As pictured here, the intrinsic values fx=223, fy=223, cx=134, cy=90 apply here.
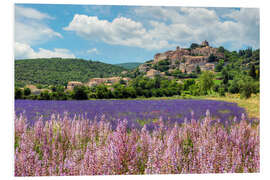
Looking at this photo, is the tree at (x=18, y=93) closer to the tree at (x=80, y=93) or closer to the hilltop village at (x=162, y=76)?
the hilltop village at (x=162, y=76)

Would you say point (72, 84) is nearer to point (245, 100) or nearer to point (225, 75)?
point (225, 75)

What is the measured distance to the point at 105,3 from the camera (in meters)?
4.19

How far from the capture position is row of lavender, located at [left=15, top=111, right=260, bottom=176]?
2.79m

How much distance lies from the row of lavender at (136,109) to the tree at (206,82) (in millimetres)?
314

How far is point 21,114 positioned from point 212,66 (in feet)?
12.8

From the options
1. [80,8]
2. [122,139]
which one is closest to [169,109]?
[122,139]

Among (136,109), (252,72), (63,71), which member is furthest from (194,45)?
(63,71)

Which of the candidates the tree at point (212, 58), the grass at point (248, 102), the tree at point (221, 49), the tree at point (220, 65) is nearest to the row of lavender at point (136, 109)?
the grass at point (248, 102)

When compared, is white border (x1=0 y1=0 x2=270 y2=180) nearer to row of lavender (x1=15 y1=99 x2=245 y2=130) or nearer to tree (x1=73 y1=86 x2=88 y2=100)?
row of lavender (x1=15 y1=99 x2=245 y2=130)

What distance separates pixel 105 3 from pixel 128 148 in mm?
2757

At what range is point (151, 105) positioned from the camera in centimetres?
461
